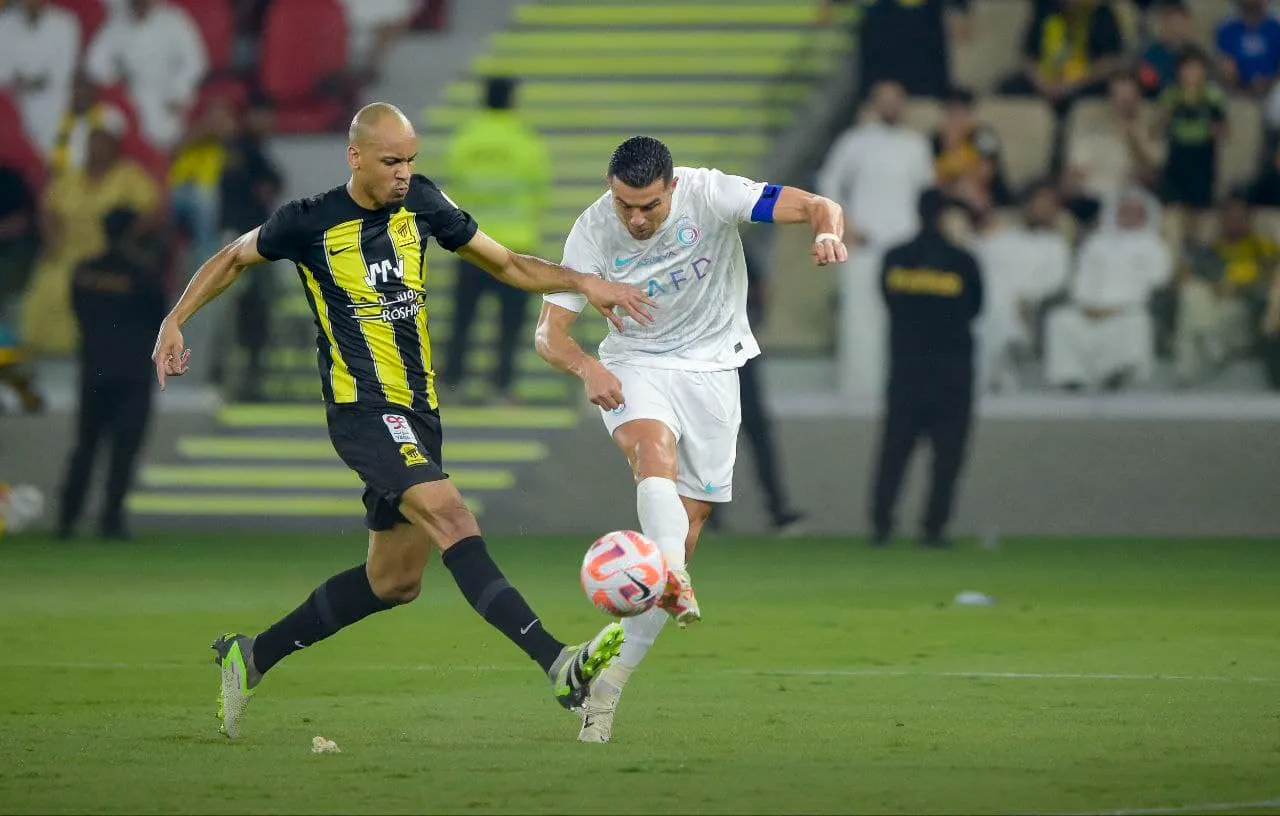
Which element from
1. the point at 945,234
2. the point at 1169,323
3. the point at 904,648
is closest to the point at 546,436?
the point at 945,234

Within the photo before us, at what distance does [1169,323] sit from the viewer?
16703 millimetres

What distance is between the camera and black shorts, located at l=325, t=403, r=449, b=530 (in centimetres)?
791

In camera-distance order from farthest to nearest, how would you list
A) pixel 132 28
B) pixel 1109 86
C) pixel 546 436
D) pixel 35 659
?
pixel 132 28 → pixel 1109 86 → pixel 546 436 → pixel 35 659

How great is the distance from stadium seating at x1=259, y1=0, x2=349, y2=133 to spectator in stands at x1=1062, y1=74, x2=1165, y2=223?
21.7 ft

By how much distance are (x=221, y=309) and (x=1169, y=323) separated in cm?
702

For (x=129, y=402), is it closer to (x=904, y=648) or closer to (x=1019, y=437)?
(x=1019, y=437)

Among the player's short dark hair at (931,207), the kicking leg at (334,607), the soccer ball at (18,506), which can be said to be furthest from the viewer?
the soccer ball at (18,506)

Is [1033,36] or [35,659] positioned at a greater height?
[1033,36]

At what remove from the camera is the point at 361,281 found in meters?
8.10

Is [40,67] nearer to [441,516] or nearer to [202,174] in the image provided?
[202,174]

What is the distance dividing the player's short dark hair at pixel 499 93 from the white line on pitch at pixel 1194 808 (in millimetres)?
11630

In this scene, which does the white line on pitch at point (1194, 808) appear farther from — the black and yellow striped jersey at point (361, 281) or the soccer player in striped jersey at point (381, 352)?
the black and yellow striped jersey at point (361, 281)

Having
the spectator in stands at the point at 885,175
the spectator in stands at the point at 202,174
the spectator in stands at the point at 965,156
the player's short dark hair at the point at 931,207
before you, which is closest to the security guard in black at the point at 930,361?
the player's short dark hair at the point at 931,207

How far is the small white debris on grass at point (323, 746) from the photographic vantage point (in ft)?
25.7
